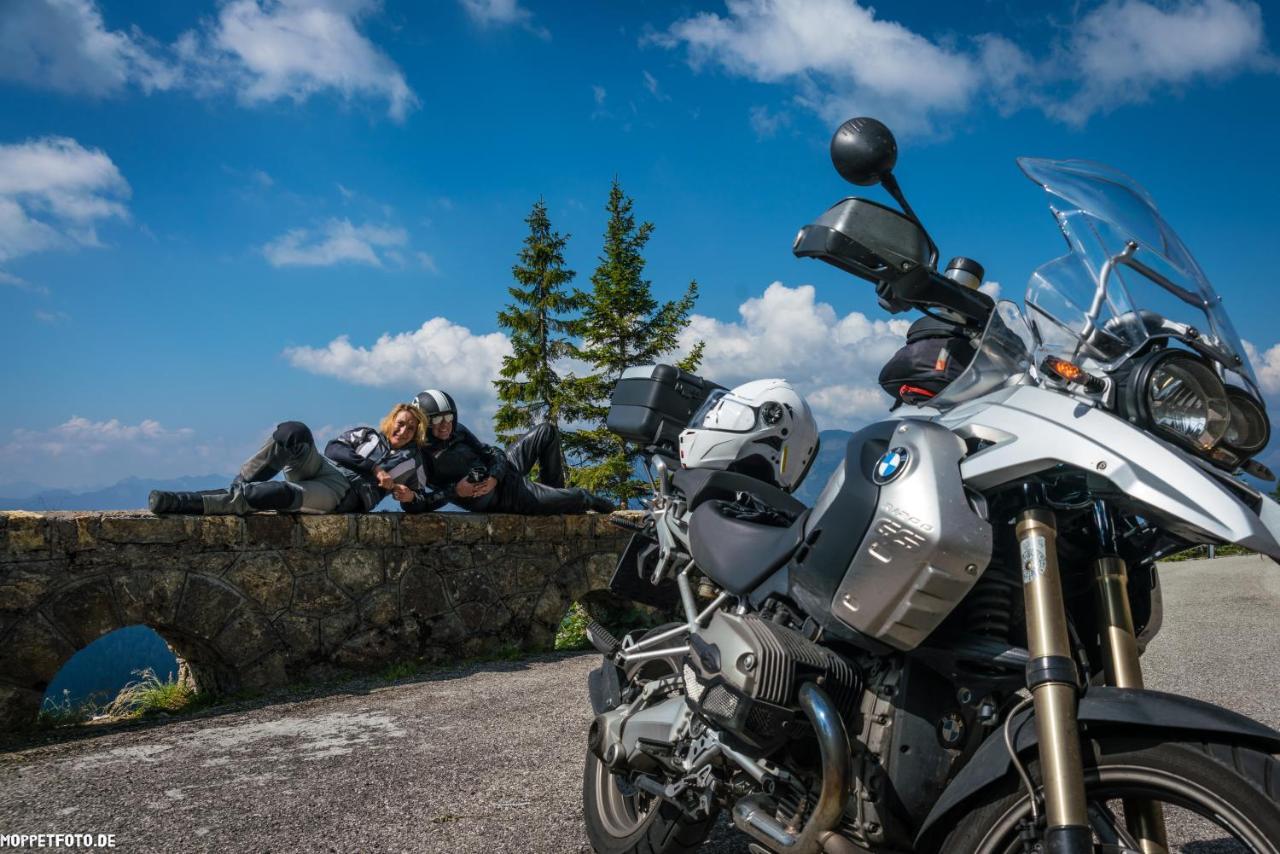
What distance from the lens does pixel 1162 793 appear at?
60.8 inches

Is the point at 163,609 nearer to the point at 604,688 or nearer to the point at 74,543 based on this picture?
the point at 74,543

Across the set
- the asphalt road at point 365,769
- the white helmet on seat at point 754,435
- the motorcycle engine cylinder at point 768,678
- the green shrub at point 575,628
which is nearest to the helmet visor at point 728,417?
the white helmet on seat at point 754,435

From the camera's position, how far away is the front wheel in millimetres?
1440

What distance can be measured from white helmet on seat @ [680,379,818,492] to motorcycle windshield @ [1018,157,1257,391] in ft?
3.78

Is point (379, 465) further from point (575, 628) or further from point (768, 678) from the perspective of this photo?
point (768, 678)

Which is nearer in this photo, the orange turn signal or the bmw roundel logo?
the orange turn signal

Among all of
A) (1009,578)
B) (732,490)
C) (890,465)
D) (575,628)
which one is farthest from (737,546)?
(575,628)

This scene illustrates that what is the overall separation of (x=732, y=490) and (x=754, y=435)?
318 millimetres

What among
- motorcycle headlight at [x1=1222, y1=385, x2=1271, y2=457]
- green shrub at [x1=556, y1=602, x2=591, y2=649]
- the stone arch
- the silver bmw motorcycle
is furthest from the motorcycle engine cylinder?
green shrub at [x1=556, y1=602, x2=591, y2=649]

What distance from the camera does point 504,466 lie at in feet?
23.6

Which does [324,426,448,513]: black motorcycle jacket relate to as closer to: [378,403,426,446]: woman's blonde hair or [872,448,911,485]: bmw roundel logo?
[378,403,426,446]: woman's blonde hair

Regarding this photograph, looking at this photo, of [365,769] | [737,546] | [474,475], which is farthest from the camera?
[474,475]

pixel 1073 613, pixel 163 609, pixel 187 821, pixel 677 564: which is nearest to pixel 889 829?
pixel 1073 613

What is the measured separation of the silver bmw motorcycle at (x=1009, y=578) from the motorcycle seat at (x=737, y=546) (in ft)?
0.04
